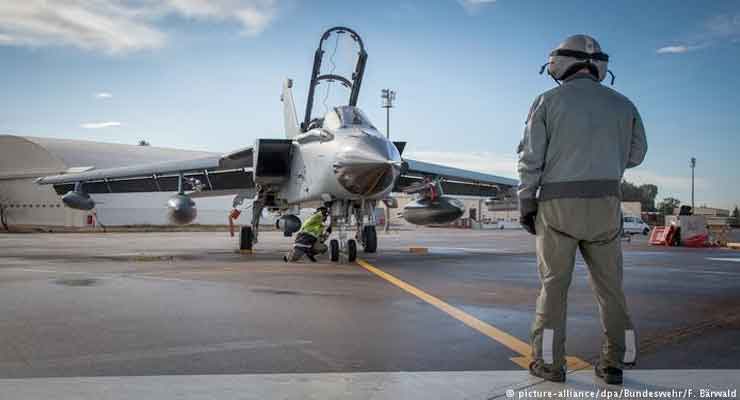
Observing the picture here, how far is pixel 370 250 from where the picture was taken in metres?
15.4

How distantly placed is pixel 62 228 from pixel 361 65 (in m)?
39.5

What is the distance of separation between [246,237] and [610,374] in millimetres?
14594

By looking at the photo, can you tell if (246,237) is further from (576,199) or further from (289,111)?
(576,199)

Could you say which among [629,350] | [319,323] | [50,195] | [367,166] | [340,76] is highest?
[340,76]

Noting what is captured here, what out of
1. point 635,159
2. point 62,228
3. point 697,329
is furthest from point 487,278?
point 62,228

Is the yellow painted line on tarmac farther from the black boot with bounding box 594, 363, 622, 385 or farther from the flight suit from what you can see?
the flight suit

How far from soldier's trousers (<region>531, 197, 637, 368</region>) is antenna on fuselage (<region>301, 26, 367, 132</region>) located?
1256cm

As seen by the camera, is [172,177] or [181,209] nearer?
[181,209]

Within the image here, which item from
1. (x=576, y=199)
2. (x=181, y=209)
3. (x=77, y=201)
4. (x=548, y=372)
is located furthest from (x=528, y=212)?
(x=77, y=201)

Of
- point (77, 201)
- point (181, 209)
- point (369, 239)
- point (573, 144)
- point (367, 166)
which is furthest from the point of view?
point (77, 201)

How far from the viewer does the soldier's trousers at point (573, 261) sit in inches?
137

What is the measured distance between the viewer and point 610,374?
10.9 ft

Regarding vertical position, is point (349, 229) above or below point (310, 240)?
above

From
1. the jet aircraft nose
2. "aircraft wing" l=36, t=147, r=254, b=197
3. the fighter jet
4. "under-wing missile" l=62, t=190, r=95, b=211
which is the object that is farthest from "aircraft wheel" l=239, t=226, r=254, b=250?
the jet aircraft nose
